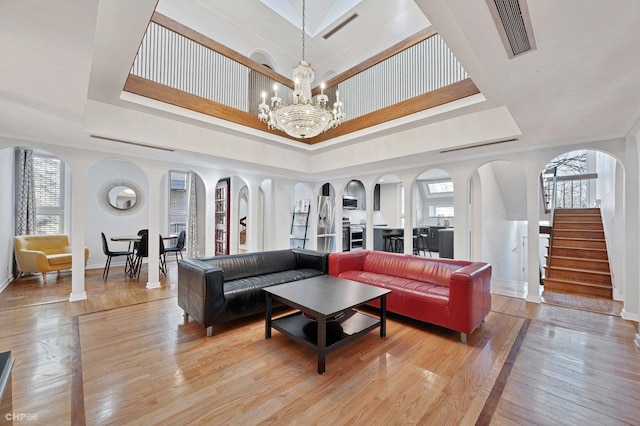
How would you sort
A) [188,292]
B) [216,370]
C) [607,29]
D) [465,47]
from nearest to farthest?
[607,29], [465,47], [216,370], [188,292]

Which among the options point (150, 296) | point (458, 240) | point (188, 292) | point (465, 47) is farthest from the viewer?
point (458, 240)

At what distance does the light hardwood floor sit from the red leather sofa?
214 millimetres

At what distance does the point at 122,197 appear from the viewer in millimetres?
6668

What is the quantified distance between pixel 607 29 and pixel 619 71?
638 millimetres

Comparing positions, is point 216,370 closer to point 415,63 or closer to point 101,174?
point 415,63

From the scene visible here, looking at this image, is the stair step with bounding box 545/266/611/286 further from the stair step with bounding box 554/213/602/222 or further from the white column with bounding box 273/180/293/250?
the white column with bounding box 273/180/293/250

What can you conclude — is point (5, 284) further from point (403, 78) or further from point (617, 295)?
point (617, 295)

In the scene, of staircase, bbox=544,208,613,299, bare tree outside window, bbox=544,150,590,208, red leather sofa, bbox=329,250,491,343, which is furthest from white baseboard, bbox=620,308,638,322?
bare tree outside window, bbox=544,150,590,208

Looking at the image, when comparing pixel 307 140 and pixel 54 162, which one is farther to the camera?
pixel 54 162

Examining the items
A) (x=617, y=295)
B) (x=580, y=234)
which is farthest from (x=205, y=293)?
(x=580, y=234)

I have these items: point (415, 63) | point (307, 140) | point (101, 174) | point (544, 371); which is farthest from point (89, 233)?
point (544, 371)

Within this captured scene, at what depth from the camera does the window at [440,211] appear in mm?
9070

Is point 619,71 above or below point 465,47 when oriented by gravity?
below

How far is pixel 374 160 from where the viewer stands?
4832 millimetres
